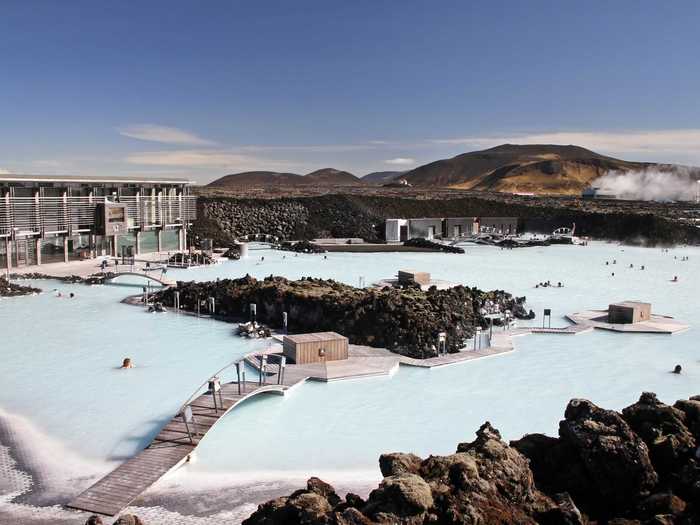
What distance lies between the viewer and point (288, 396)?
596 inches

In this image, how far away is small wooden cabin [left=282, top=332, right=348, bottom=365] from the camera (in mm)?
17344

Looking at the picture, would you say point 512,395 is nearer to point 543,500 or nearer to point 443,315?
point 443,315

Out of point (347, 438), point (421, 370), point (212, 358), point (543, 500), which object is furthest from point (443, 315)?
point (543, 500)

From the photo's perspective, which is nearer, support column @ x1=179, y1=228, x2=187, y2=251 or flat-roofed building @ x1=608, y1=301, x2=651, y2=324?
flat-roofed building @ x1=608, y1=301, x2=651, y2=324

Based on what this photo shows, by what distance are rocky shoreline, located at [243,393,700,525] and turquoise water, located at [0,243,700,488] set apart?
9.98 ft

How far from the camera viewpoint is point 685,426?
10219 mm

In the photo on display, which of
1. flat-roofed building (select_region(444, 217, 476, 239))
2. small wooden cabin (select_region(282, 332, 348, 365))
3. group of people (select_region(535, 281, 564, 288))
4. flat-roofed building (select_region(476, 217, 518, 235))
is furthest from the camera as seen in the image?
flat-roofed building (select_region(476, 217, 518, 235))

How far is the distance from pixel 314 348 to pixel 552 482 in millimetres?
8949

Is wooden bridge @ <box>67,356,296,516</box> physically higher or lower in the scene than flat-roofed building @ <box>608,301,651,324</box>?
lower

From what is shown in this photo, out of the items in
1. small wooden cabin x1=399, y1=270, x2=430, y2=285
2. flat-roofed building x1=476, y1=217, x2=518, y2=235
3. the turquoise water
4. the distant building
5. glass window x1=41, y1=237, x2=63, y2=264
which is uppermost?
the distant building

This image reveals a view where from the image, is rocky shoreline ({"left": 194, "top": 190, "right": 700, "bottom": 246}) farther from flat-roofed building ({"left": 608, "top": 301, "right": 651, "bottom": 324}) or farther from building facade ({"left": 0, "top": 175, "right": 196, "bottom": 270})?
flat-roofed building ({"left": 608, "top": 301, "right": 651, "bottom": 324})

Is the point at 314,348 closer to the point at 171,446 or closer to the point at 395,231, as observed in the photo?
the point at 171,446

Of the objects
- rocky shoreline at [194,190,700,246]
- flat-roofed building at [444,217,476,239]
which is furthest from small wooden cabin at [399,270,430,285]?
flat-roofed building at [444,217,476,239]

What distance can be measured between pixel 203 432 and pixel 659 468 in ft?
25.8
